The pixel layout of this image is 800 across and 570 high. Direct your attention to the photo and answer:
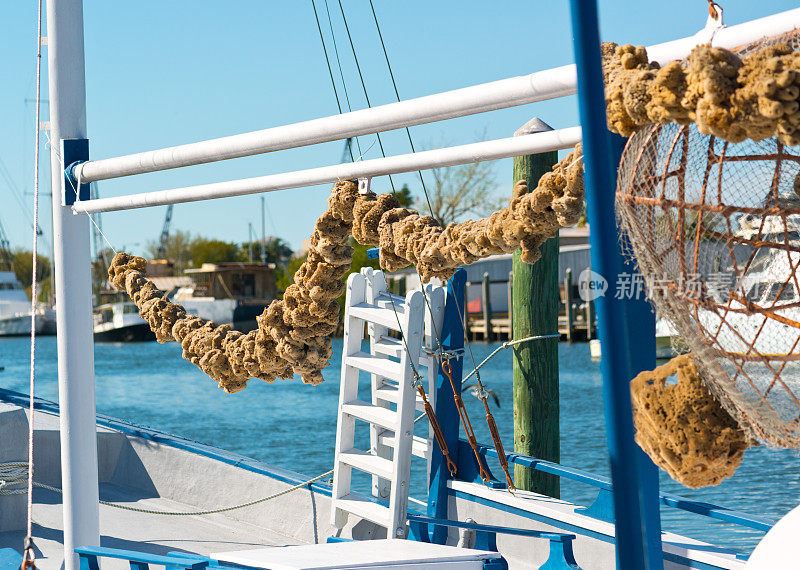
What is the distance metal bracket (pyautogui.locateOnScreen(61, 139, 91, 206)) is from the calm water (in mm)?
6107

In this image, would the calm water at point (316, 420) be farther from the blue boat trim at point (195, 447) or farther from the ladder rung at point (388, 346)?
the ladder rung at point (388, 346)

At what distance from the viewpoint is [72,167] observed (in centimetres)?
408

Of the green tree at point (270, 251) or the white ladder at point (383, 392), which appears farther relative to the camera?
the green tree at point (270, 251)

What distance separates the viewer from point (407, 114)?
8.16ft

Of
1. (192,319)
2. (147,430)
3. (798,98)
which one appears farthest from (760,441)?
(147,430)

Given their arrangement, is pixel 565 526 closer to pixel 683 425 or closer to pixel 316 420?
pixel 683 425

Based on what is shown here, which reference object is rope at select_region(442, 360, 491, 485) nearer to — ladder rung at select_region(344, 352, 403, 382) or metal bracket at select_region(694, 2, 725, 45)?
ladder rung at select_region(344, 352, 403, 382)

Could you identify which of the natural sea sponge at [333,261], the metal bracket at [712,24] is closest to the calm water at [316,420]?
the natural sea sponge at [333,261]

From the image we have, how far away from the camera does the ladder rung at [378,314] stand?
183 inches

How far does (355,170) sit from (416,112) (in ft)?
2.11

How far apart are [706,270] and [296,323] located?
8.60 ft

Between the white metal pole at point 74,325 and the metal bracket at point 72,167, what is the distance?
3 centimetres

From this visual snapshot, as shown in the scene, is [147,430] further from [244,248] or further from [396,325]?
[244,248]

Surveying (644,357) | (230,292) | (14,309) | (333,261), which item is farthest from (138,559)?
(14,309)
